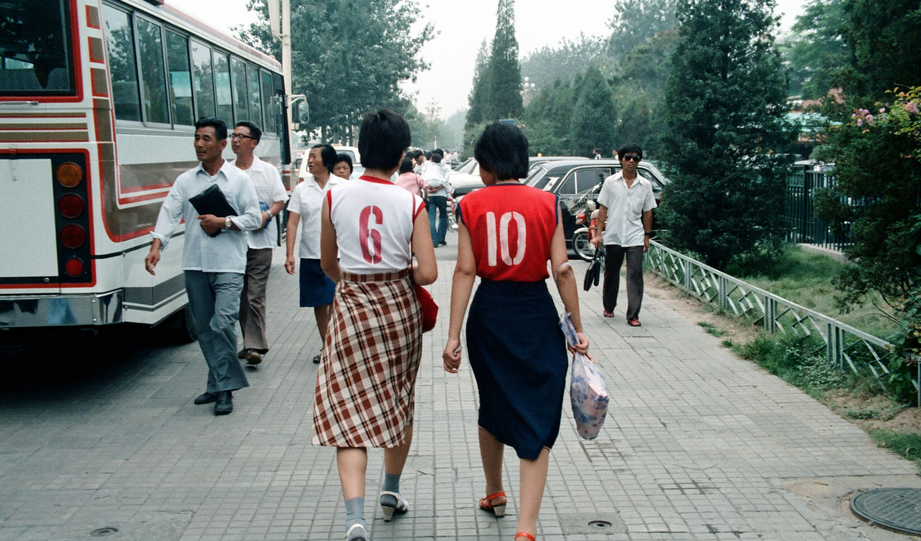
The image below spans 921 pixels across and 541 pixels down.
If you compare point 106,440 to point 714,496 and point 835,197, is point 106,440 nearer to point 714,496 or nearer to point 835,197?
point 714,496

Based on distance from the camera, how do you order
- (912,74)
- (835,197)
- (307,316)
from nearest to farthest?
(912,74) < (835,197) < (307,316)

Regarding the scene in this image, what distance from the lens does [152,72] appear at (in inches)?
293

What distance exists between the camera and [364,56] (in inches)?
1735

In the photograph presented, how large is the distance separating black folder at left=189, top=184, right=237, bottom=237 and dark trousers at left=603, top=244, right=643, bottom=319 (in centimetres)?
446

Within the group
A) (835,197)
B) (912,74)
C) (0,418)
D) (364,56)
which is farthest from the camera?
(364,56)

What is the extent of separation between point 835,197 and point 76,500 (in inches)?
248

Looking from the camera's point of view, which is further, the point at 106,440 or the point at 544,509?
the point at 106,440

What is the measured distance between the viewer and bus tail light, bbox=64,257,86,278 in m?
6.08

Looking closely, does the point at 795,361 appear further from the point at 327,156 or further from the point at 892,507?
the point at 327,156

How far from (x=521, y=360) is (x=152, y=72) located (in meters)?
4.92

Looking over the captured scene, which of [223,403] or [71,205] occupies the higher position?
[71,205]

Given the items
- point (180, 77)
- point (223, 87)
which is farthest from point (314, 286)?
point (223, 87)

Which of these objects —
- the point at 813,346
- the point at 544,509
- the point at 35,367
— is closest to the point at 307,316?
the point at 35,367

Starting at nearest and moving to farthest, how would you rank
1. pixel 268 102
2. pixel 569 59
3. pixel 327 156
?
1. pixel 327 156
2. pixel 268 102
3. pixel 569 59
